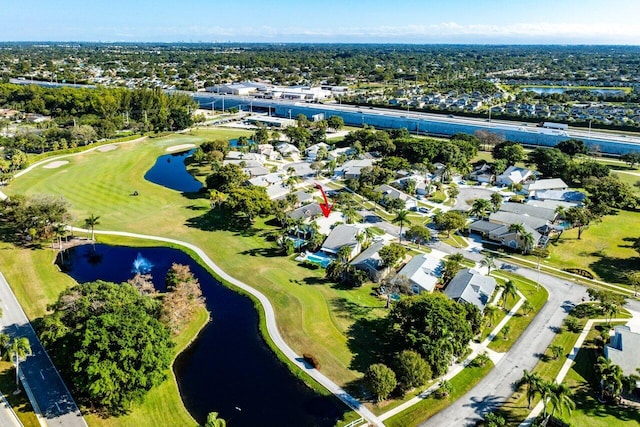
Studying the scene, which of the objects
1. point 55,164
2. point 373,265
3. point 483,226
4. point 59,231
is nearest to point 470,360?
point 373,265

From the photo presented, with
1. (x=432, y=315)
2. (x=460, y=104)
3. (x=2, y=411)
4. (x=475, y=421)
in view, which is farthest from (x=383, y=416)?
(x=460, y=104)

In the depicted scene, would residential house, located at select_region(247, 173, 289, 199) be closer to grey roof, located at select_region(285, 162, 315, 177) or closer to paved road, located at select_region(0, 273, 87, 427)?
grey roof, located at select_region(285, 162, 315, 177)

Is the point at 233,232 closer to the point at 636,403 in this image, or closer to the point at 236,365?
the point at 236,365

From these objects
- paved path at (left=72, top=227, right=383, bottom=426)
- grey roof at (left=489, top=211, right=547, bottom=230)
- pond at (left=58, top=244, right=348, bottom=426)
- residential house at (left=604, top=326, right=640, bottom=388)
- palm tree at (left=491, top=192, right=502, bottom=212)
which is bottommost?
pond at (left=58, top=244, right=348, bottom=426)

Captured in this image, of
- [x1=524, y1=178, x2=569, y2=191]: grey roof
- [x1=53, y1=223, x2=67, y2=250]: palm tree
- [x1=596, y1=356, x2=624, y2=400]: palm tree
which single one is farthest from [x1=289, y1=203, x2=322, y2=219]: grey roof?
[x1=596, y1=356, x2=624, y2=400]: palm tree

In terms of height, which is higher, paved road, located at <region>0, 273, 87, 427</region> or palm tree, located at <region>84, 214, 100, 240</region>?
palm tree, located at <region>84, 214, 100, 240</region>

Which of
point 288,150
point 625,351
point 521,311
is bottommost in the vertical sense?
point 521,311

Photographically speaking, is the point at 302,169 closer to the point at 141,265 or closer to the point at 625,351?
the point at 141,265
